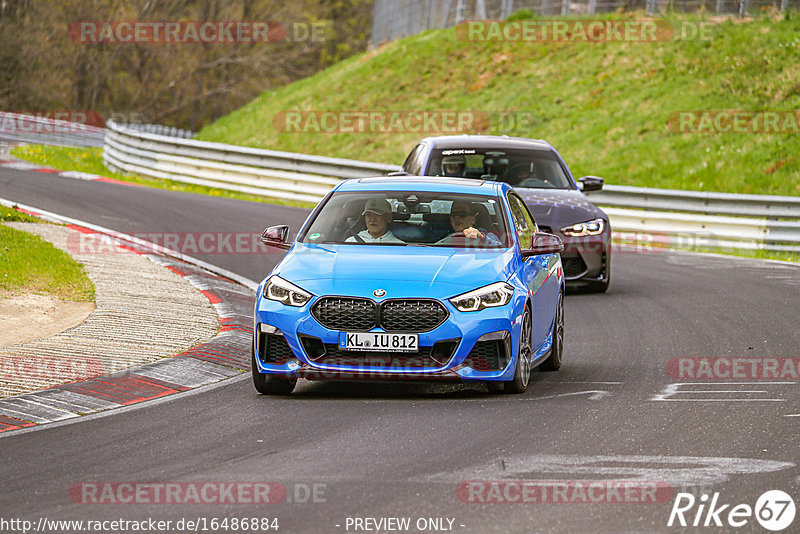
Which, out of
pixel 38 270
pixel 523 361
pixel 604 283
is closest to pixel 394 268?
pixel 523 361

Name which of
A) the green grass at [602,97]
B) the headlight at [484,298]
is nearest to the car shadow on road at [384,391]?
the headlight at [484,298]

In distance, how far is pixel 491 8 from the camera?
4428 centimetres

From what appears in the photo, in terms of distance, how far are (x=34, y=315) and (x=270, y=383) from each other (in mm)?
3528

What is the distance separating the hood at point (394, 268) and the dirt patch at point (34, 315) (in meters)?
2.70

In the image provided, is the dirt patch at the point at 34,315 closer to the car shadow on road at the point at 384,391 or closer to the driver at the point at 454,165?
the car shadow on road at the point at 384,391

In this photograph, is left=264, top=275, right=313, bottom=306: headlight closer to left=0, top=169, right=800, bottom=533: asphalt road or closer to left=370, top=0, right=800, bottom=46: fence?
left=0, top=169, right=800, bottom=533: asphalt road

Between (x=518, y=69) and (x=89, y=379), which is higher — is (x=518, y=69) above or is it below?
above

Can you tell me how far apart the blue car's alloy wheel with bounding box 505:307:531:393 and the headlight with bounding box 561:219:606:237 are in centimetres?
579

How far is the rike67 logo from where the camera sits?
5.89 meters

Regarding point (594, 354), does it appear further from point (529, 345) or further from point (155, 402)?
point (155, 402)

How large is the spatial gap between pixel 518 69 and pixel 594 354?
30105 millimetres

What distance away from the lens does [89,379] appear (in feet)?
31.0

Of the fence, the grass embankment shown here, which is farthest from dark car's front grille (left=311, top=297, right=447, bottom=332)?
the fence

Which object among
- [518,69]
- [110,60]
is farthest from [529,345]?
[110,60]
